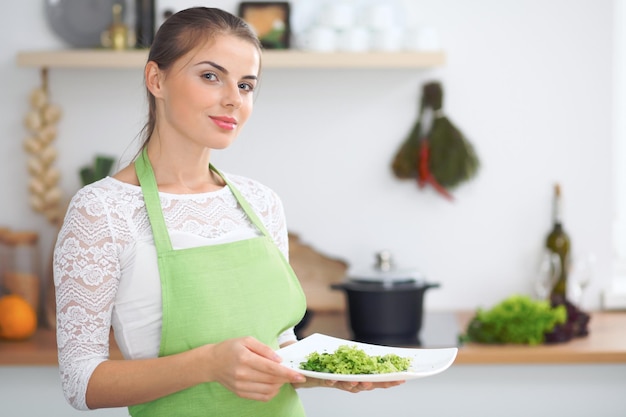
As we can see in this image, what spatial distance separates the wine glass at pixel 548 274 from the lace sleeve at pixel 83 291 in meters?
1.80

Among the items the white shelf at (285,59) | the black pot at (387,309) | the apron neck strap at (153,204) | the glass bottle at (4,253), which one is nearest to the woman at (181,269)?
the apron neck strap at (153,204)

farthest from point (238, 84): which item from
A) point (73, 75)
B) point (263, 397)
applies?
point (73, 75)

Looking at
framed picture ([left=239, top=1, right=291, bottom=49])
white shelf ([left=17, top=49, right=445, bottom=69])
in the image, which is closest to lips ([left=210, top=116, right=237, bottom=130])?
white shelf ([left=17, top=49, right=445, bottom=69])

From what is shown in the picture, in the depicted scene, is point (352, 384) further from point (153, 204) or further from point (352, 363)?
point (153, 204)

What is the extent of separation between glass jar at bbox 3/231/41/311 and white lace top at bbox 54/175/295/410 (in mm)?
1489

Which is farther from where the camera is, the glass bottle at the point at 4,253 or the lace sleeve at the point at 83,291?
the glass bottle at the point at 4,253

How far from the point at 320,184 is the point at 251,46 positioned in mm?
1511

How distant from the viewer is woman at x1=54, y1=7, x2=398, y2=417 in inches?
47.7

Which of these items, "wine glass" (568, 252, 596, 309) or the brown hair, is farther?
"wine glass" (568, 252, 596, 309)

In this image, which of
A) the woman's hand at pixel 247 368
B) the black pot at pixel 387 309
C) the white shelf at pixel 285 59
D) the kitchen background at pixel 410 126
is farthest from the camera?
the kitchen background at pixel 410 126

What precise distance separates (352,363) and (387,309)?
A: 1109 mm

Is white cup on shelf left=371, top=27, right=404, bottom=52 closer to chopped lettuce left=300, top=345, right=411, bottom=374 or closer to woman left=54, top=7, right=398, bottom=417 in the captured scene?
woman left=54, top=7, right=398, bottom=417

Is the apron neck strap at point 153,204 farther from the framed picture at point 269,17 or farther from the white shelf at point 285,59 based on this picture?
the framed picture at point 269,17

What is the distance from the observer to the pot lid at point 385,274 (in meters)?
2.41
